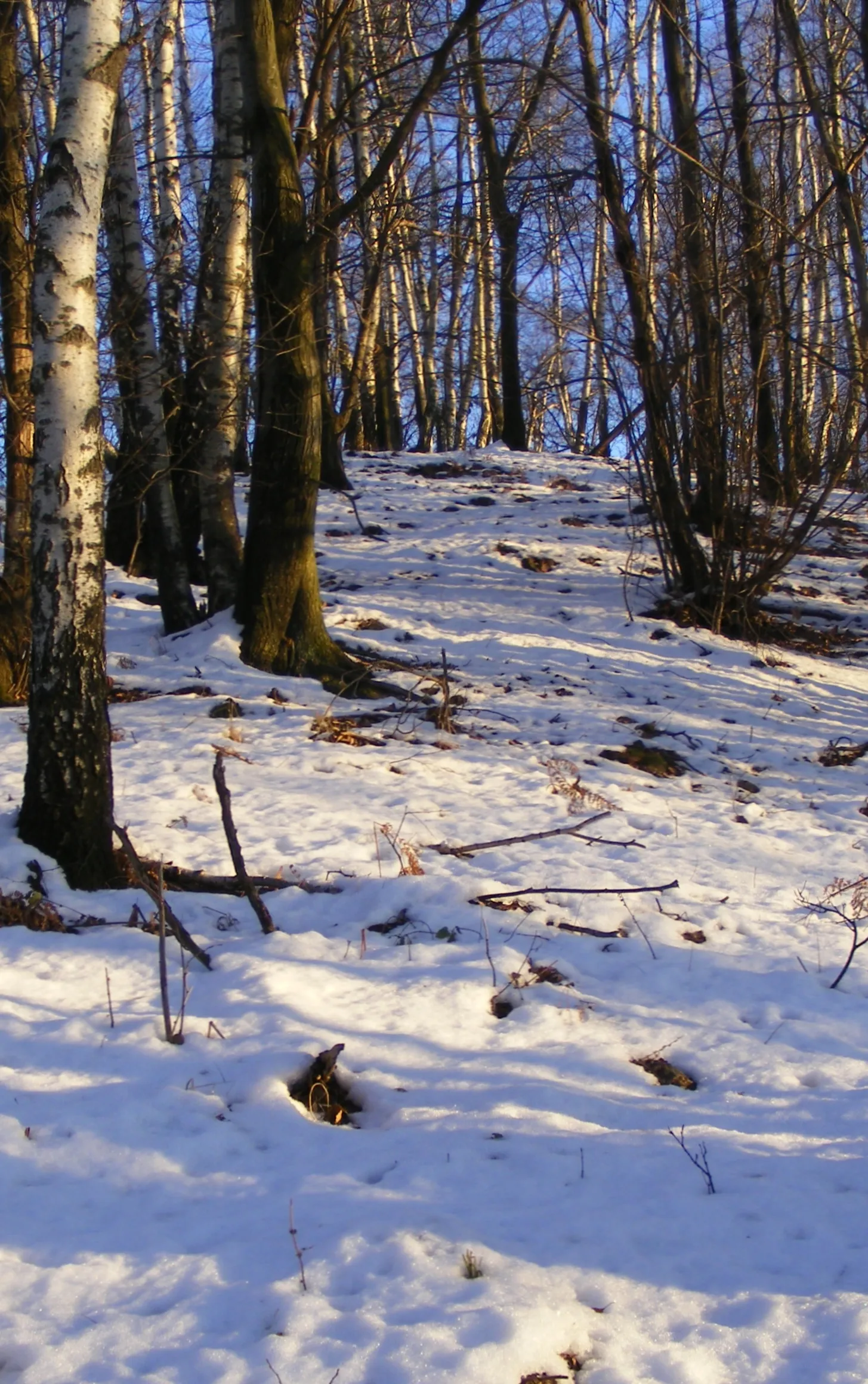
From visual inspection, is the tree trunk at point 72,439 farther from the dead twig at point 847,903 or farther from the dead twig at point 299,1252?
the dead twig at point 847,903

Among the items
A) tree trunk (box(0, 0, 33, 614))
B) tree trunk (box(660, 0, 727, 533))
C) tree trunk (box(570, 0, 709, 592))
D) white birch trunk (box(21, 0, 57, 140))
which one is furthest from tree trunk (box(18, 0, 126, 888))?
tree trunk (box(660, 0, 727, 533))

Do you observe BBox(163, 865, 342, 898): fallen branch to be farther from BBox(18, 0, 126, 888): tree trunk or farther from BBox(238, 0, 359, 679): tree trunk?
BBox(238, 0, 359, 679): tree trunk

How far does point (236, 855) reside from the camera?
146 inches

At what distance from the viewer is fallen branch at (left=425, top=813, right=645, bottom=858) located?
4.52m

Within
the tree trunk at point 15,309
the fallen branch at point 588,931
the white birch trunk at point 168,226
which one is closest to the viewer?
the fallen branch at point 588,931

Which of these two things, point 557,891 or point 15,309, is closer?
point 557,891

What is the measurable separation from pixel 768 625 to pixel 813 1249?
759 cm

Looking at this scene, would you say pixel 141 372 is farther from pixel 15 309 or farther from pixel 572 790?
pixel 572 790

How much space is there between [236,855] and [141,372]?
17.1 feet

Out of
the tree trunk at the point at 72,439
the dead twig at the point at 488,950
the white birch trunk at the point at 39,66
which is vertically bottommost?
the dead twig at the point at 488,950

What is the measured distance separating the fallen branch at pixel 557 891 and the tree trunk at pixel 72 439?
1.64m

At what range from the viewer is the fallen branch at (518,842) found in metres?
4.52

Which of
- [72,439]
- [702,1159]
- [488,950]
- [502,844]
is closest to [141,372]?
[72,439]

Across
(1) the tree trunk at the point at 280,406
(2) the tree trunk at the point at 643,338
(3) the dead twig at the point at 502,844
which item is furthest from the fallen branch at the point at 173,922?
(2) the tree trunk at the point at 643,338
